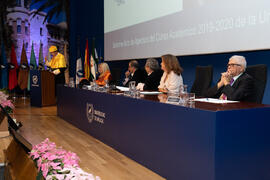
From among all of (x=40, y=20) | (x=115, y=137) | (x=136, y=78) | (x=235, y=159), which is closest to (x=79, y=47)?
(x=40, y=20)

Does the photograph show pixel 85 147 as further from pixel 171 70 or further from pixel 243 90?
pixel 243 90

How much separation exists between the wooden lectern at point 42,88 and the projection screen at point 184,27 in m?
1.61

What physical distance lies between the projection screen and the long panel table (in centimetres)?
141

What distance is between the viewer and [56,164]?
76cm

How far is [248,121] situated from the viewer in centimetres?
187

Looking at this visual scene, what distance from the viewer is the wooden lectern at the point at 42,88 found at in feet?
20.8

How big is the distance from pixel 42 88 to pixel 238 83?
4915mm

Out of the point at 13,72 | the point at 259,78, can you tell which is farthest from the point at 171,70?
the point at 13,72

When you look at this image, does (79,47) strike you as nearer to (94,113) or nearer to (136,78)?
(136,78)

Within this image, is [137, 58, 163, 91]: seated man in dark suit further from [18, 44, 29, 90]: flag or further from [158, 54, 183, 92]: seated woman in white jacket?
[18, 44, 29, 90]: flag

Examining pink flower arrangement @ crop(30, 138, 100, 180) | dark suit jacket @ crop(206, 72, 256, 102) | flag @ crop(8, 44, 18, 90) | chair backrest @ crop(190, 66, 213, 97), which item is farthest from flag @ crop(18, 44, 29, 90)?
pink flower arrangement @ crop(30, 138, 100, 180)

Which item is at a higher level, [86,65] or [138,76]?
[86,65]

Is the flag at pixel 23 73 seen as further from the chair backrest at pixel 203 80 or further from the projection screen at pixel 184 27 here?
the chair backrest at pixel 203 80

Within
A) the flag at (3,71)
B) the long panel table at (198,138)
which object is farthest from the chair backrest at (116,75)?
the flag at (3,71)
